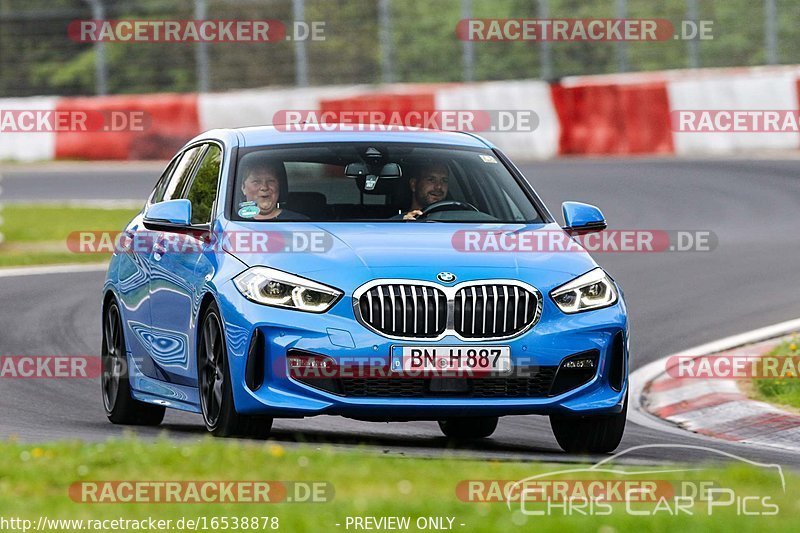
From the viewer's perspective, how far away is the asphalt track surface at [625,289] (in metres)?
9.67

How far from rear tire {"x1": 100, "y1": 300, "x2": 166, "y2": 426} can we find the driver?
77.0 inches

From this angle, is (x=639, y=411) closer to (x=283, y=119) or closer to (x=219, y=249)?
(x=219, y=249)

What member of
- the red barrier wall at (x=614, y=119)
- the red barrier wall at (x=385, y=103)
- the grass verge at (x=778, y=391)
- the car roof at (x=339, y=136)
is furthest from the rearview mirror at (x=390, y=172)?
the red barrier wall at (x=385, y=103)

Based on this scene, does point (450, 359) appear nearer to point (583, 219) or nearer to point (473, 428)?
point (583, 219)

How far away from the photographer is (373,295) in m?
8.42

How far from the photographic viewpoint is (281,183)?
9.57m

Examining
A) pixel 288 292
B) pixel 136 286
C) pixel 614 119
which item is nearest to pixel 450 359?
pixel 288 292

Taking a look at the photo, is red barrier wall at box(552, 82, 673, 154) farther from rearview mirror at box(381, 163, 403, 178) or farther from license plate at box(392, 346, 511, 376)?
license plate at box(392, 346, 511, 376)

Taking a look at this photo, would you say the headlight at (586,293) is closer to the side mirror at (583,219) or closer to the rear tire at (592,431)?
the rear tire at (592,431)

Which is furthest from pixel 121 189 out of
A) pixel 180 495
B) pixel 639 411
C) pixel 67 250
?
pixel 180 495

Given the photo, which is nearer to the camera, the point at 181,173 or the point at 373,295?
the point at 373,295

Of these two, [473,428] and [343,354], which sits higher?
[343,354]

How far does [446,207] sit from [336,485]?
10.2 feet

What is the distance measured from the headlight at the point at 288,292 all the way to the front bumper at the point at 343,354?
39mm
